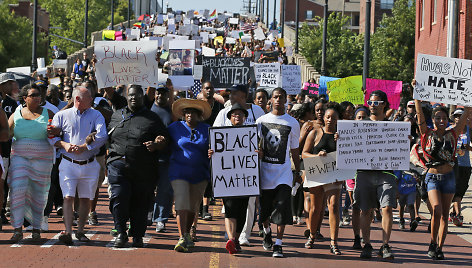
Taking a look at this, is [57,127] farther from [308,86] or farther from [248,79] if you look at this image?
[308,86]

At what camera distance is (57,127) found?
11.8 m

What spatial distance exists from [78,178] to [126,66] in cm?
313

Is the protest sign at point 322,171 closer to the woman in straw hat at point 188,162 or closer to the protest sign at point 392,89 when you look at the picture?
the woman in straw hat at point 188,162

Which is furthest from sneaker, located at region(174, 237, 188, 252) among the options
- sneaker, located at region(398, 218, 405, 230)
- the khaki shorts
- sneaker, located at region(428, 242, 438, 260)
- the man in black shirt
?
sneaker, located at region(398, 218, 405, 230)

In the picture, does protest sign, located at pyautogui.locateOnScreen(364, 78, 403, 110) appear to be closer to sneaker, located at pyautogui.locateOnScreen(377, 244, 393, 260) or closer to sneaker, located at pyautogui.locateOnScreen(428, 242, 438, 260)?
sneaker, located at pyautogui.locateOnScreen(428, 242, 438, 260)

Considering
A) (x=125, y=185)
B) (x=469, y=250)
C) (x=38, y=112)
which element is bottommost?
(x=469, y=250)

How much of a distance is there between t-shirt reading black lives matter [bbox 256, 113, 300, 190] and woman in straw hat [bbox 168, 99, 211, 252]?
2.27 feet

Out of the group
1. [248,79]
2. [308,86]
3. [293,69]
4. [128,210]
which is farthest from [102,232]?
[308,86]

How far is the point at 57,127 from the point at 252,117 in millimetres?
2425

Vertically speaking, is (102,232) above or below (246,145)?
below

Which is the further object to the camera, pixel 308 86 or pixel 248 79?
pixel 308 86

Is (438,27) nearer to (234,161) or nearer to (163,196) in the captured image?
(163,196)

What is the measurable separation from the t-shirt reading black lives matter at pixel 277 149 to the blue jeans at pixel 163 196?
1.93m

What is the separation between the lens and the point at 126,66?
47.8 ft
